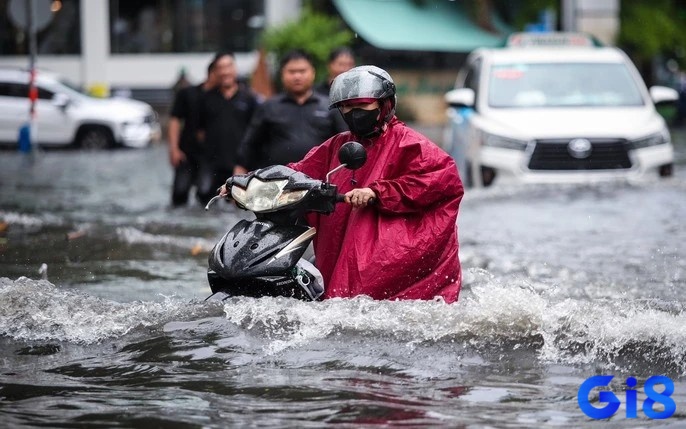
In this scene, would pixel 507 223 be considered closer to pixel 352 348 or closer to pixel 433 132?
pixel 352 348

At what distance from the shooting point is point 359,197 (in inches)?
249

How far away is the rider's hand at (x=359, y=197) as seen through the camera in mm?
6316

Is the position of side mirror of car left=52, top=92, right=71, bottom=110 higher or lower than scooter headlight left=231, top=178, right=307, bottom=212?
lower

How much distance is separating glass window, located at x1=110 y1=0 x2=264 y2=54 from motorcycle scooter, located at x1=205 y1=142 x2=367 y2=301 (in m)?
34.6

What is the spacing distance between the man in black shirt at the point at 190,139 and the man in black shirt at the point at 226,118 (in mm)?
121

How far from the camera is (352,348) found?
6746 mm

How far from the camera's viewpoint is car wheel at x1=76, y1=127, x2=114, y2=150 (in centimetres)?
3072

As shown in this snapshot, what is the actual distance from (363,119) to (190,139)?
7.65m

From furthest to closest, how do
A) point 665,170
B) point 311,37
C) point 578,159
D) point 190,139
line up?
point 311,37 < point 665,170 < point 578,159 < point 190,139

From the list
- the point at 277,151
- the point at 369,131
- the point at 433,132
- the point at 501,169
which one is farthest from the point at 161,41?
the point at 369,131

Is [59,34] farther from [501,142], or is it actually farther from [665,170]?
[665,170]

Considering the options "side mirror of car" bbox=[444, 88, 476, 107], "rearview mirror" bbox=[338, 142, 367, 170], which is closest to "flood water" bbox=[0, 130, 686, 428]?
"rearview mirror" bbox=[338, 142, 367, 170]

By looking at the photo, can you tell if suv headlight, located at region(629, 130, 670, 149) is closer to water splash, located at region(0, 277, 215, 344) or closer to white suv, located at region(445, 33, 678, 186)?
white suv, located at region(445, 33, 678, 186)

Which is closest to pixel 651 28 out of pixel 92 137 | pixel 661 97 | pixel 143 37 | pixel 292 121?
pixel 143 37
